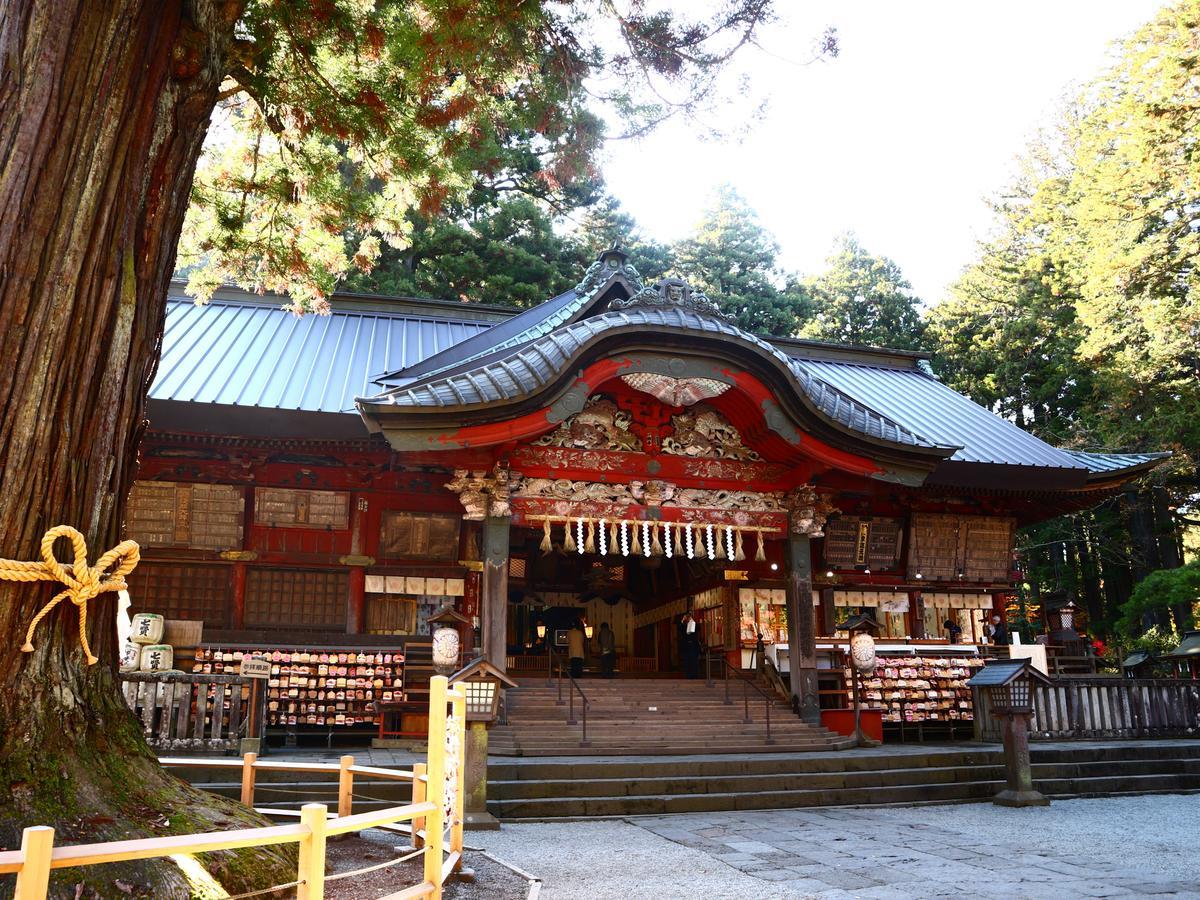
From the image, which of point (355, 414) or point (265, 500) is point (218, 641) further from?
point (355, 414)

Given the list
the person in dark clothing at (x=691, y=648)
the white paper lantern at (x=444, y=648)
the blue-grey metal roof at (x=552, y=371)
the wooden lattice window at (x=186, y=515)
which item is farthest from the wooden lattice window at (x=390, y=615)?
the person in dark clothing at (x=691, y=648)

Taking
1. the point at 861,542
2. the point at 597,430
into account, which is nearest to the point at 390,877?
the point at 597,430

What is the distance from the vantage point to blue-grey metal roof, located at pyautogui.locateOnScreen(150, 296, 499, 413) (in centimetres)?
1255

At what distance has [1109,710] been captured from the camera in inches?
489

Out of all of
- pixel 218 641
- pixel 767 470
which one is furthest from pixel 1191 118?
pixel 218 641

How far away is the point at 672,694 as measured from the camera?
12914 mm

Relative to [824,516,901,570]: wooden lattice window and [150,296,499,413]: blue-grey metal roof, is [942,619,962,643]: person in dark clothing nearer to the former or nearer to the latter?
[824,516,901,570]: wooden lattice window

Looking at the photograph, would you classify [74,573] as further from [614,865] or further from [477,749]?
[477,749]

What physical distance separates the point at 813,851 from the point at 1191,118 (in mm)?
18836

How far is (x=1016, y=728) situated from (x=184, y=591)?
10949 mm

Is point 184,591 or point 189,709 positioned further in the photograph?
point 184,591

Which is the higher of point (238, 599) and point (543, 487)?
point (543, 487)

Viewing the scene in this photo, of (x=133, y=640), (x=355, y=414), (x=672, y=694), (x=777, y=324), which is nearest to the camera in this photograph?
(x=133, y=640)

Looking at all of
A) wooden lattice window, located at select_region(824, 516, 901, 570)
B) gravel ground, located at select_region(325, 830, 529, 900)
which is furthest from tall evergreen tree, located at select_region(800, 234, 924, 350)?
gravel ground, located at select_region(325, 830, 529, 900)
